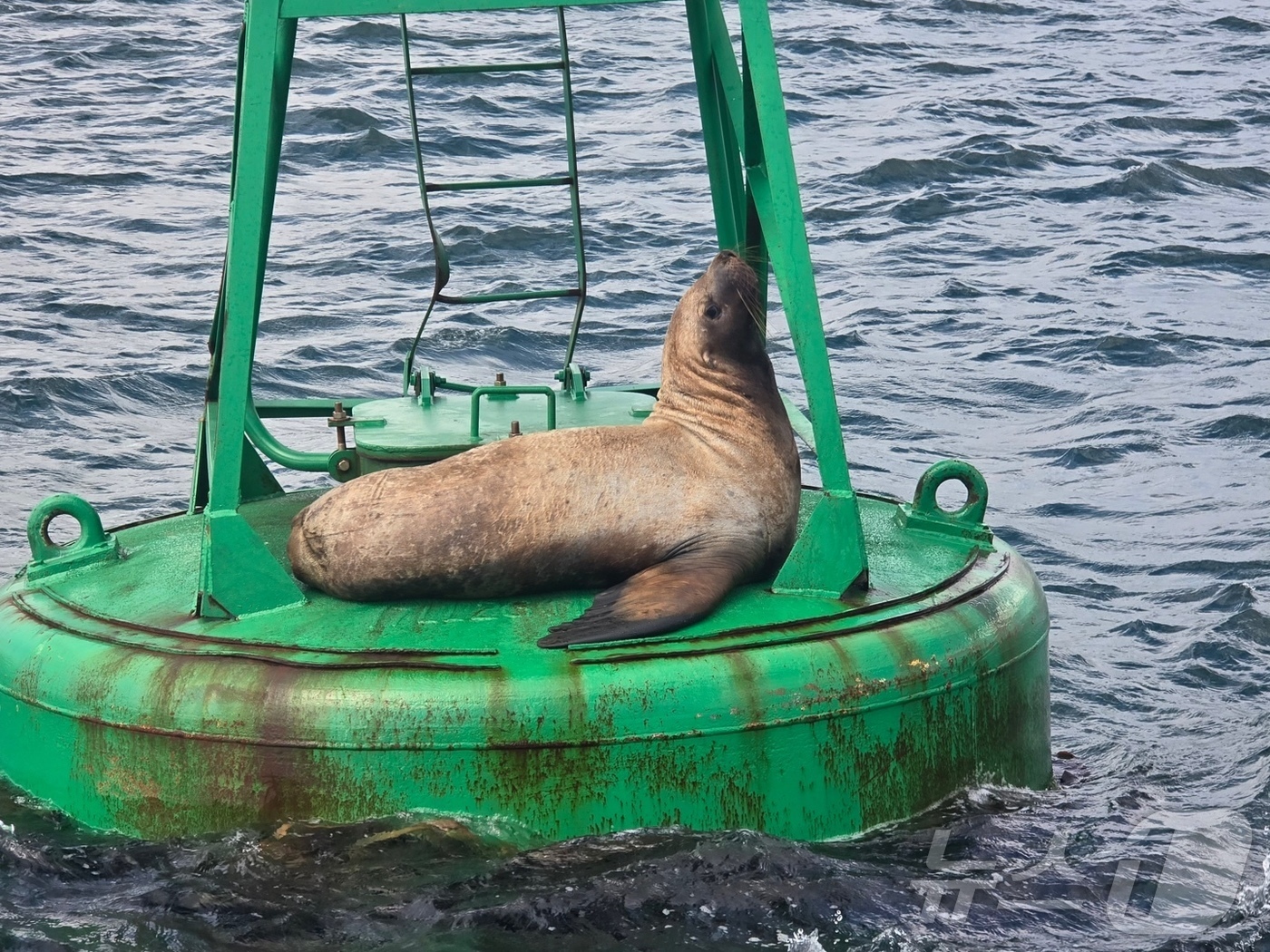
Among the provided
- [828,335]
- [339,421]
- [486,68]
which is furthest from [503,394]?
[828,335]

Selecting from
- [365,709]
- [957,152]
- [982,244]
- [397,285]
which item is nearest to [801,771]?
[365,709]

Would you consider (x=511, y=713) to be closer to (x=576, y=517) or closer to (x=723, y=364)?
(x=576, y=517)

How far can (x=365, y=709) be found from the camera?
4.84m

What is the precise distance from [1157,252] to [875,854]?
11.3 metres

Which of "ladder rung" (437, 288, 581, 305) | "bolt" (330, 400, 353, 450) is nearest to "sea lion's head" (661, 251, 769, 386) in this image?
"ladder rung" (437, 288, 581, 305)

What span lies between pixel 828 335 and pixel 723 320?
7.59 m

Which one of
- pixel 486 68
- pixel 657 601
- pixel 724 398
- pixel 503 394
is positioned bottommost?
pixel 657 601

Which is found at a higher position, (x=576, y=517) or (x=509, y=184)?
(x=509, y=184)

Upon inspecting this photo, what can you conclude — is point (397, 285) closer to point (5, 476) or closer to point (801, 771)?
point (5, 476)

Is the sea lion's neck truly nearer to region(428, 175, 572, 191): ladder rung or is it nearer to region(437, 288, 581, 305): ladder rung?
region(437, 288, 581, 305): ladder rung

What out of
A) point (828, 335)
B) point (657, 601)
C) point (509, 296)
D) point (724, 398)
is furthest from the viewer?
point (828, 335)

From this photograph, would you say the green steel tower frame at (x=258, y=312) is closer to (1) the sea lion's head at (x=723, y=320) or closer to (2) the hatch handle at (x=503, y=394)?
(1) the sea lion's head at (x=723, y=320)

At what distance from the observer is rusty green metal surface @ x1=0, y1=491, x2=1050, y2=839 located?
4844 millimetres

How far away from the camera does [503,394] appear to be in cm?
683
